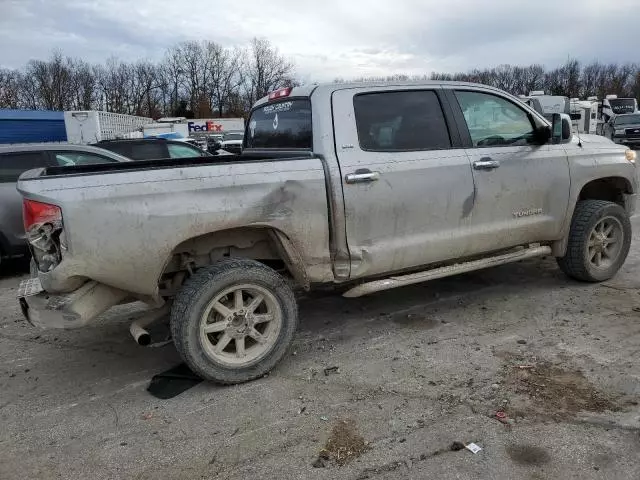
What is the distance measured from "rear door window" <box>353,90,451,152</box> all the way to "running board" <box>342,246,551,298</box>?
0.98 m

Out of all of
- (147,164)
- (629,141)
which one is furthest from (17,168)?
(629,141)

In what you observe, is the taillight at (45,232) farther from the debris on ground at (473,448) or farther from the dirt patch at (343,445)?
the debris on ground at (473,448)

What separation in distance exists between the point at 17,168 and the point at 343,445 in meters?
5.92

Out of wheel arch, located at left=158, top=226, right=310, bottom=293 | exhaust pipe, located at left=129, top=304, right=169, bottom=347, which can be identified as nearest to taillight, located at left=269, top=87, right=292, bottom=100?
wheel arch, located at left=158, top=226, right=310, bottom=293

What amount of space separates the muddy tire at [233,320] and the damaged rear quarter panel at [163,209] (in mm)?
272

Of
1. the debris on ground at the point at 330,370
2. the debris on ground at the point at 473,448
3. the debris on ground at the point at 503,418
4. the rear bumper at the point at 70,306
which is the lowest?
the debris on ground at the point at 473,448

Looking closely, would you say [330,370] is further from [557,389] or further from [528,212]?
[528,212]

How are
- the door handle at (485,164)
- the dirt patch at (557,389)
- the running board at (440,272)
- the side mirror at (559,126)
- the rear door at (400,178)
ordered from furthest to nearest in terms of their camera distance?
1. the side mirror at (559,126)
2. the door handle at (485,164)
3. the running board at (440,272)
4. the rear door at (400,178)
5. the dirt patch at (557,389)

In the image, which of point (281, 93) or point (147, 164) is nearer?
point (147, 164)

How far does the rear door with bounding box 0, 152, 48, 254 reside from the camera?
6.68m

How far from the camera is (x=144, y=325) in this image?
3.82 metres

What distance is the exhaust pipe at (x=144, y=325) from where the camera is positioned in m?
3.58

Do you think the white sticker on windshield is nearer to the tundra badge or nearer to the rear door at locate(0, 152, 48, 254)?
the tundra badge

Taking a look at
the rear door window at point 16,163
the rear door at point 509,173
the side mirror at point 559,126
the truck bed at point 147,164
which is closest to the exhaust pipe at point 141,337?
the truck bed at point 147,164
